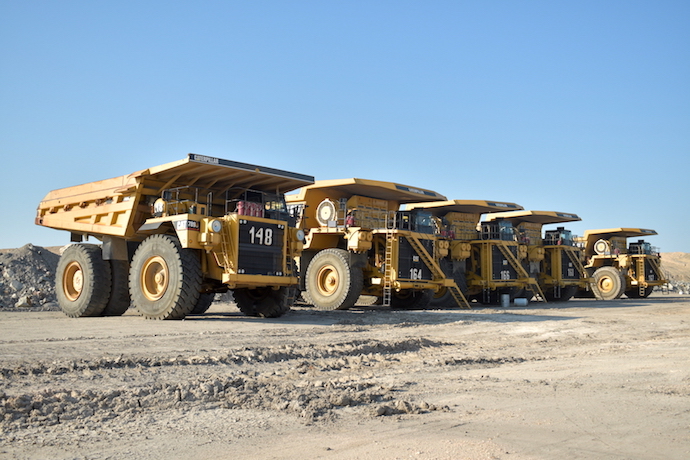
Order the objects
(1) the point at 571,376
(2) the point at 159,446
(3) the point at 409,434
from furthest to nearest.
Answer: (1) the point at 571,376, (3) the point at 409,434, (2) the point at 159,446

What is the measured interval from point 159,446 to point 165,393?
130 cm

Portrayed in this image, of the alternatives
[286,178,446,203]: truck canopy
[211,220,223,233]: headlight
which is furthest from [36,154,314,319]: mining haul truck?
[286,178,446,203]: truck canopy

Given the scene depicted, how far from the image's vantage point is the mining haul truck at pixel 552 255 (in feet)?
81.5

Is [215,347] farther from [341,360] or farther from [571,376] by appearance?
[571,376]

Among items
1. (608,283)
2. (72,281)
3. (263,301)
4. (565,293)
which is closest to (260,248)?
(263,301)

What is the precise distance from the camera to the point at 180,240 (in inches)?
475

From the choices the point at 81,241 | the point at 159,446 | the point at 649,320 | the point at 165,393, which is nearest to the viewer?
the point at 159,446

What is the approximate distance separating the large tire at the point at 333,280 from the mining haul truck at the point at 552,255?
10179 millimetres

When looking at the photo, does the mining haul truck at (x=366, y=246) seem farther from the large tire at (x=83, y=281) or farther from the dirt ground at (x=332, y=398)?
the dirt ground at (x=332, y=398)

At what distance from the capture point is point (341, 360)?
7.25 m

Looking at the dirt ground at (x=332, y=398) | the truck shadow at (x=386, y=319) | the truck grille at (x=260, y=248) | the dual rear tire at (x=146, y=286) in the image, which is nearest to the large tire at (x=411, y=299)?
the truck shadow at (x=386, y=319)

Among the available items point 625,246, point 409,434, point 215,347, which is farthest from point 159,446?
point 625,246

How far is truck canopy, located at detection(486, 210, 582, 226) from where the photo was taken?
24359 mm

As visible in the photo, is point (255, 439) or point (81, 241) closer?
point (255, 439)
